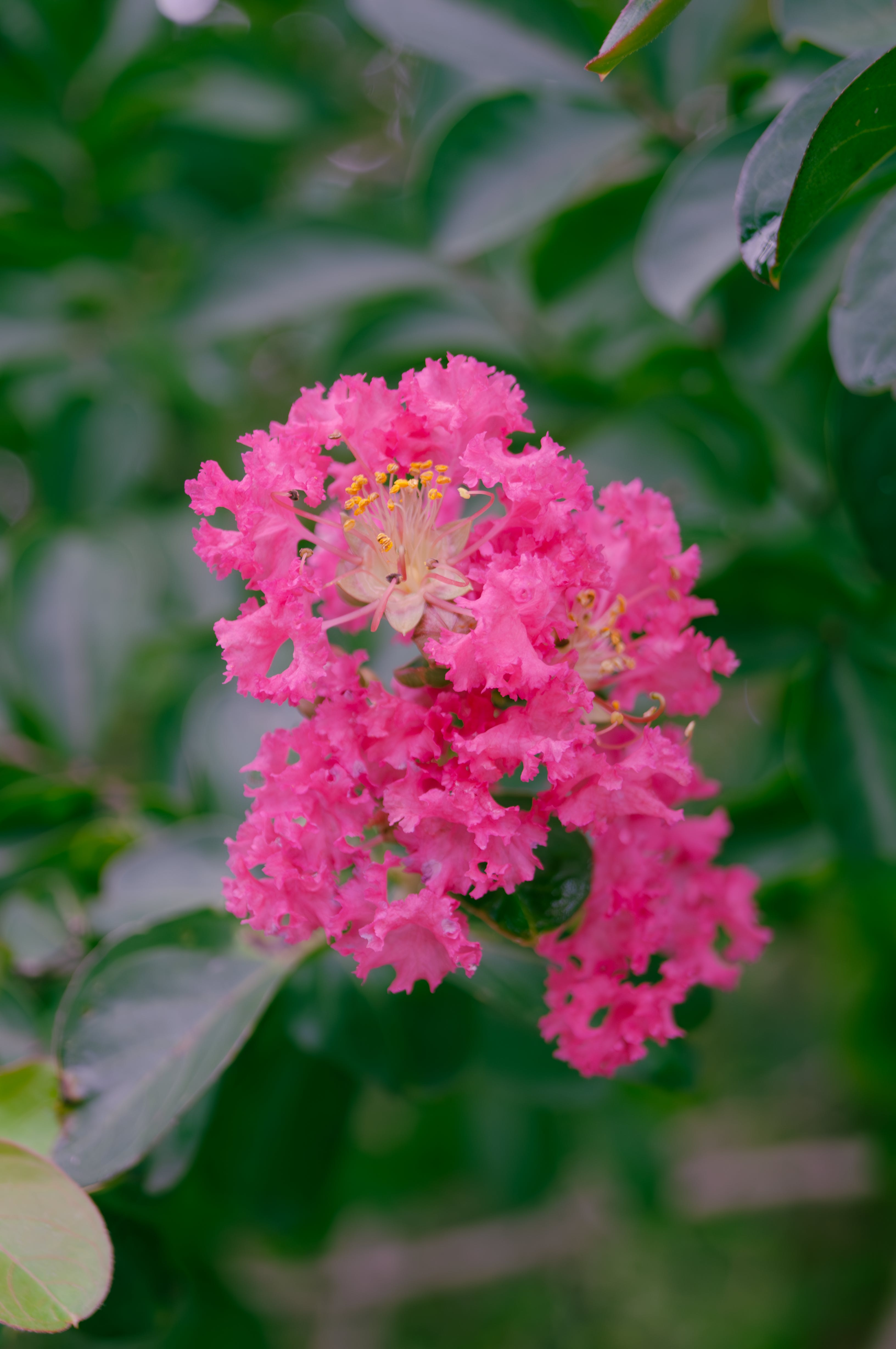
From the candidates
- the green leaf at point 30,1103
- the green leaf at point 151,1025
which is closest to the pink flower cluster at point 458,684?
the green leaf at point 151,1025

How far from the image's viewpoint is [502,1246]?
9.98 ft

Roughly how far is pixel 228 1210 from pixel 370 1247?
5.60 ft

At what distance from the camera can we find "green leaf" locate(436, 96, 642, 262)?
1.36m

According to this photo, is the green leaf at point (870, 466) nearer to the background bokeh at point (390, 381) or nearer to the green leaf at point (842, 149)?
the background bokeh at point (390, 381)

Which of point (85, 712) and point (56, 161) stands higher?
point (56, 161)

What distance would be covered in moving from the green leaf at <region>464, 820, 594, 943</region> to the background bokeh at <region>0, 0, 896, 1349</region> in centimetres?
21

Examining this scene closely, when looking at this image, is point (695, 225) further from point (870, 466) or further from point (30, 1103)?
point (30, 1103)

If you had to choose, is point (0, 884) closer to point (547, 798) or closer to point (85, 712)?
point (85, 712)

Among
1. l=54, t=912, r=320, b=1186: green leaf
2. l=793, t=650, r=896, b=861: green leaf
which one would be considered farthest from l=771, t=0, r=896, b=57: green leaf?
l=54, t=912, r=320, b=1186: green leaf

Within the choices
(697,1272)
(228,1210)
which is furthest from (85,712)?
(697,1272)

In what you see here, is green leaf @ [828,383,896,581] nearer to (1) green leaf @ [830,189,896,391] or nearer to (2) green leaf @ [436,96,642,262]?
(1) green leaf @ [830,189,896,391]

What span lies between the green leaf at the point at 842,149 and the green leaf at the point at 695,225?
316 millimetres

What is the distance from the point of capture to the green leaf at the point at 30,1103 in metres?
0.92

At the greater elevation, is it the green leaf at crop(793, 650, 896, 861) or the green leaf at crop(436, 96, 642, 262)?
the green leaf at crop(436, 96, 642, 262)
